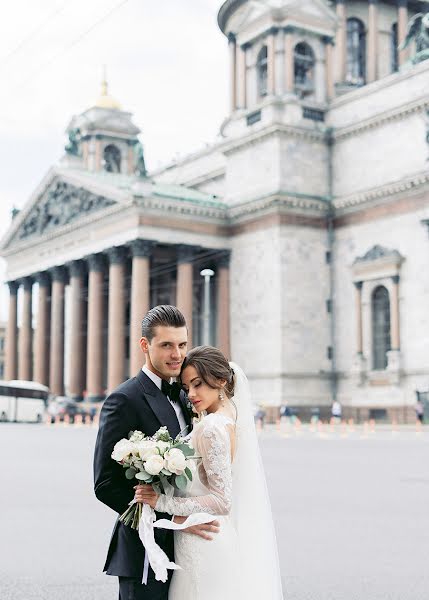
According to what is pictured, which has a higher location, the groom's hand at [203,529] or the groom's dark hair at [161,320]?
the groom's dark hair at [161,320]

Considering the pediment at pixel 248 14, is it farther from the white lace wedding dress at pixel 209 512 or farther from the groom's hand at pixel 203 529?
the groom's hand at pixel 203 529

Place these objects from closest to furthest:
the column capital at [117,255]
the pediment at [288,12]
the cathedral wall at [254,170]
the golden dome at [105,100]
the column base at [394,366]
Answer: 1. the column base at [394,366]
2. the cathedral wall at [254,170]
3. the pediment at [288,12]
4. the column capital at [117,255]
5. the golden dome at [105,100]

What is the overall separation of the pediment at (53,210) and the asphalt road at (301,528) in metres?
35.0

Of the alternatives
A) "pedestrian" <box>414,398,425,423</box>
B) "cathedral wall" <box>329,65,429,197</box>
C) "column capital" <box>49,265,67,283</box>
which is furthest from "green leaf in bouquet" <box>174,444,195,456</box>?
"column capital" <box>49,265,67,283</box>

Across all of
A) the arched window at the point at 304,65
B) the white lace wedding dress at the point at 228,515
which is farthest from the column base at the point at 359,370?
the white lace wedding dress at the point at 228,515

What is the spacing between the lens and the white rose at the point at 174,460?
4.46 meters

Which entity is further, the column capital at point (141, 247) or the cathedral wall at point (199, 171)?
the cathedral wall at point (199, 171)

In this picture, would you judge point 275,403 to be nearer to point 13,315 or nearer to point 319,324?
point 319,324

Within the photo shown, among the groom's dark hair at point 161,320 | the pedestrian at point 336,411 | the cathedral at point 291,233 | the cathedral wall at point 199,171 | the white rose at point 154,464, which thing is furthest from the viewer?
the cathedral wall at point 199,171

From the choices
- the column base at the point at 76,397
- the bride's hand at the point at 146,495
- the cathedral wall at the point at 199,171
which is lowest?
the column base at the point at 76,397

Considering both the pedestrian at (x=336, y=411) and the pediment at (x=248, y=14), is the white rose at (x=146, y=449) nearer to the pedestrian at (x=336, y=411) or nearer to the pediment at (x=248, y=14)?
the pedestrian at (x=336, y=411)

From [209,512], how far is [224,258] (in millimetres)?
49496

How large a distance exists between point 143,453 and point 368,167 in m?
46.8

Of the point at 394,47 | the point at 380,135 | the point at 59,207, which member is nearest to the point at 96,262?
the point at 59,207
